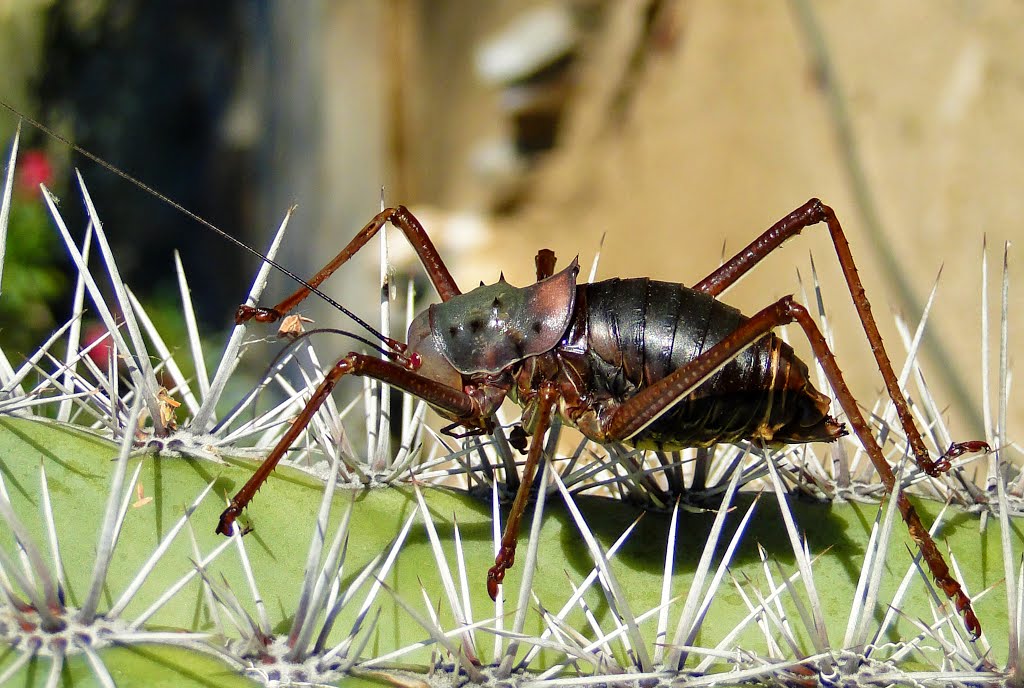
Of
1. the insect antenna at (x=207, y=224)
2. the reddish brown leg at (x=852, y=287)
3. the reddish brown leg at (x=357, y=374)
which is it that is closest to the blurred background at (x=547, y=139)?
the reddish brown leg at (x=852, y=287)

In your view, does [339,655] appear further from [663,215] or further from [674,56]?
[674,56]

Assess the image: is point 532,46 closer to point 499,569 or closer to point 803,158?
point 803,158

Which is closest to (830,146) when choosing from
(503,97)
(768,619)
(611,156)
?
(611,156)

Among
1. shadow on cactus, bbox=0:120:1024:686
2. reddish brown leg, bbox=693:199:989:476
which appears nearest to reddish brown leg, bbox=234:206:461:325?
shadow on cactus, bbox=0:120:1024:686

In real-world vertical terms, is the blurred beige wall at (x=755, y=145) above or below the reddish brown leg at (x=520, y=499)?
above

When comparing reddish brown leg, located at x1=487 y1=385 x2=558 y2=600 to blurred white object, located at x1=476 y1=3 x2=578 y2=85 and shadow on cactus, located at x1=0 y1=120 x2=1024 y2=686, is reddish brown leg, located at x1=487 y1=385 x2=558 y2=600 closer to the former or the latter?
shadow on cactus, located at x1=0 y1=120 x2=1024 y2=686

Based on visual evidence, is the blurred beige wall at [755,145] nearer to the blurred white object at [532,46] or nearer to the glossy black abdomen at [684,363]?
the blurred white object at [532,46]

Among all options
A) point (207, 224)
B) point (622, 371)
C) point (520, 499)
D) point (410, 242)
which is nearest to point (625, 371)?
point (622, 371)
